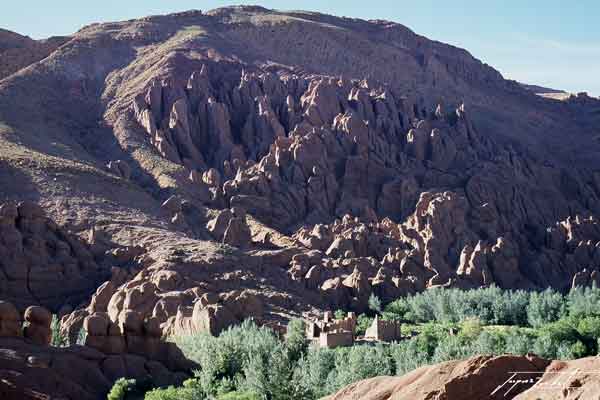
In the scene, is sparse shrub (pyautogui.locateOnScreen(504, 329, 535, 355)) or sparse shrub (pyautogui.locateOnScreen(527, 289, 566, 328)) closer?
sparse shrub (pyautogui.locateOnScreen(504, 329, 535, 355))

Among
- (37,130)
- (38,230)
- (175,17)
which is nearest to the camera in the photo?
(38,230)

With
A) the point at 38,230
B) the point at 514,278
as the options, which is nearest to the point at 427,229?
the point at 514,278

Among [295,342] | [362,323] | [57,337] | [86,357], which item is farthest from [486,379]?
[362,323]

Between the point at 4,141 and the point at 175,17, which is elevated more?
the point at 175,17

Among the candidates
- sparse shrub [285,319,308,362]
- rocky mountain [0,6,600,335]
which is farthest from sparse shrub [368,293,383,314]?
sparse shrub [285,319,308,362]

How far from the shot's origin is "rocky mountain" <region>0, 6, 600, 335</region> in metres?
75.4

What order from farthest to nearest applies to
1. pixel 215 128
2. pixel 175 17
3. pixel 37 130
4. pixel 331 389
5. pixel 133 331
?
pixel 175 17
pixel 215 128
pixel 37 130
pixel 133 331
pixel 331 389

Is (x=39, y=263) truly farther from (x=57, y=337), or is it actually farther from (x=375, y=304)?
(x=375, y=304)

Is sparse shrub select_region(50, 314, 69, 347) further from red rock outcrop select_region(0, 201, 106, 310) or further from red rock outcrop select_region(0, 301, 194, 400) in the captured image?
red rock outcrop select_region(0, 201, 106, 310)

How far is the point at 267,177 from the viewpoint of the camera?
100 m

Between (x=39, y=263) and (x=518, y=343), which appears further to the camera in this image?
(x=39, y=263)

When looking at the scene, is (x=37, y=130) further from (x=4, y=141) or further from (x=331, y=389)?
(x=331, y=389)

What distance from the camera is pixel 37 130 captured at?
10406cm

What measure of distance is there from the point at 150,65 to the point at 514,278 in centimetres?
5295
